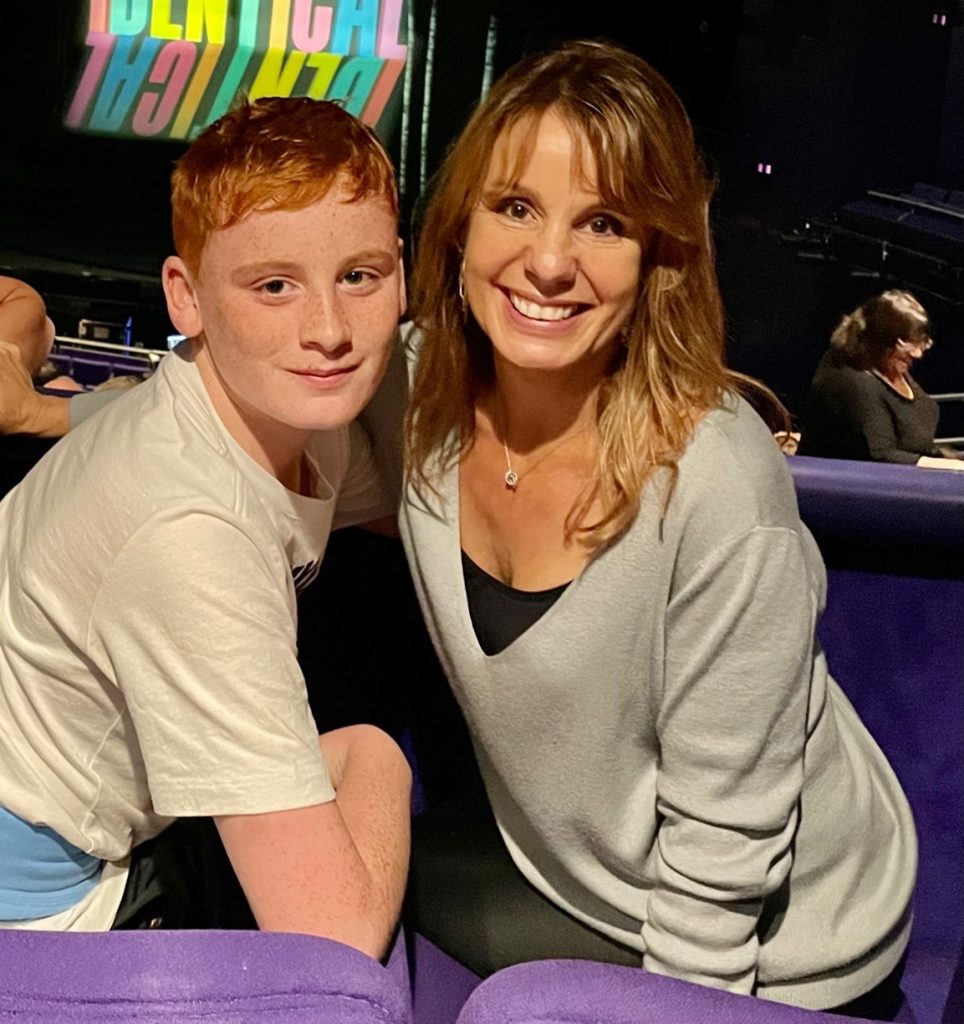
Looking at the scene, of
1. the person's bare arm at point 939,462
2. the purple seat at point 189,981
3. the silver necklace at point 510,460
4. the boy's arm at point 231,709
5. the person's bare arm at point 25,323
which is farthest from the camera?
the person's bare arm at point 939,462

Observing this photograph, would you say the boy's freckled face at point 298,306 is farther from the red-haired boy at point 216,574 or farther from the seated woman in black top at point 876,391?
the seated woman in black top at point 876,391

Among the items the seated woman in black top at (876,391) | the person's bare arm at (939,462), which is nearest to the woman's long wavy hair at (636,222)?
the person's bare arm at (939,462)

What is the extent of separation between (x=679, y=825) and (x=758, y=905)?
0.33 ft

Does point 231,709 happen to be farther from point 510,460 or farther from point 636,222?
point 636,222

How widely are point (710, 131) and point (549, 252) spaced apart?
2502 millimetres

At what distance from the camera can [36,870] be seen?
1.15 metres

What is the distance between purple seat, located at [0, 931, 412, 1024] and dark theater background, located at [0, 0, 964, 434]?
287 centimetres

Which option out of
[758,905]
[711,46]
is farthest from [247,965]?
[711,46]

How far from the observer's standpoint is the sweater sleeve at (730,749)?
3.71 ft

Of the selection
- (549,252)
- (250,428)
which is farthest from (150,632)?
(549,252)

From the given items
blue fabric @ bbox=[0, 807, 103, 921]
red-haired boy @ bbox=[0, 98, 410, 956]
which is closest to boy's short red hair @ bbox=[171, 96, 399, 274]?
red-haired boy @ bbox=[0, 98, 410, 956]

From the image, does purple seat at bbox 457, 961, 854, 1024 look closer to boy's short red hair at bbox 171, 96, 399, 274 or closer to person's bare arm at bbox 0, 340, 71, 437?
boy's short red hair at bbox 171, 96, 399, 274

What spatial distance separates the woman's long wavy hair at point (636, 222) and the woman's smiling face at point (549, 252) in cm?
1

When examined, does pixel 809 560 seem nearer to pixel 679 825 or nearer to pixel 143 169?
pixel 679 825
